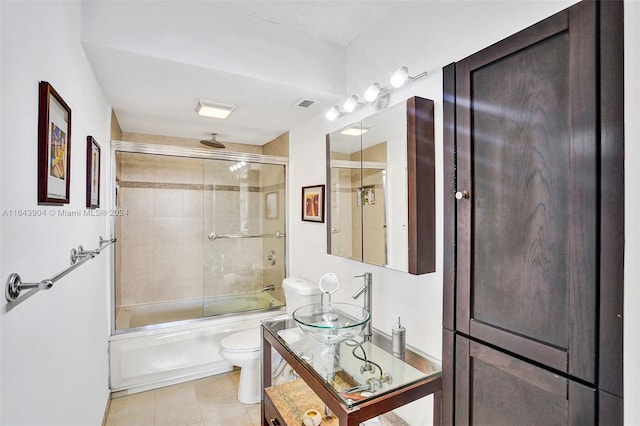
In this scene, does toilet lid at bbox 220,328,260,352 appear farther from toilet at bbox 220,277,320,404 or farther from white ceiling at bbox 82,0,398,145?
white ceiling at bbox 82,0,398,145

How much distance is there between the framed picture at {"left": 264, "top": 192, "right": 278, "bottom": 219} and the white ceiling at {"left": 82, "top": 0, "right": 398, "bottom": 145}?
95 cm

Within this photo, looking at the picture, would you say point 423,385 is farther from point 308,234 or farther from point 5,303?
point 308,234

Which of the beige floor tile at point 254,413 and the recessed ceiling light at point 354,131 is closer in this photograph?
the recessed ceiling light at point 354,131

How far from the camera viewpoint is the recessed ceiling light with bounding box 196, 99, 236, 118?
225cm

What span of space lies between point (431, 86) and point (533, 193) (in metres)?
0.81

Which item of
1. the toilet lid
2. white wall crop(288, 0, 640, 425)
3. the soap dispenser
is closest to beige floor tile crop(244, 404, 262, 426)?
the toilet lid

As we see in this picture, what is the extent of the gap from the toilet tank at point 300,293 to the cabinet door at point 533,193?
1.41 metres

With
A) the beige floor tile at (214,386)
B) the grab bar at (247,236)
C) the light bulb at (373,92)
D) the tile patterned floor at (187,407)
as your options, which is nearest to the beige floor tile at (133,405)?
the tile patterned floor at (187,407)

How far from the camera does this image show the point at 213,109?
2352 mm

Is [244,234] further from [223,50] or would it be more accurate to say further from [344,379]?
[344,379]

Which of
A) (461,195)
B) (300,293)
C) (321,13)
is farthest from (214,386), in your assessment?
(321,13)

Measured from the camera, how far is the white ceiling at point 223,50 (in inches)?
62.4

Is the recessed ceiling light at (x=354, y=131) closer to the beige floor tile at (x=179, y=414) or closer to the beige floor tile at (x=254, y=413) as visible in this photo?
the beige floor tile at (x=254, y=413)

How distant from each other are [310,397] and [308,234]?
132 cm
